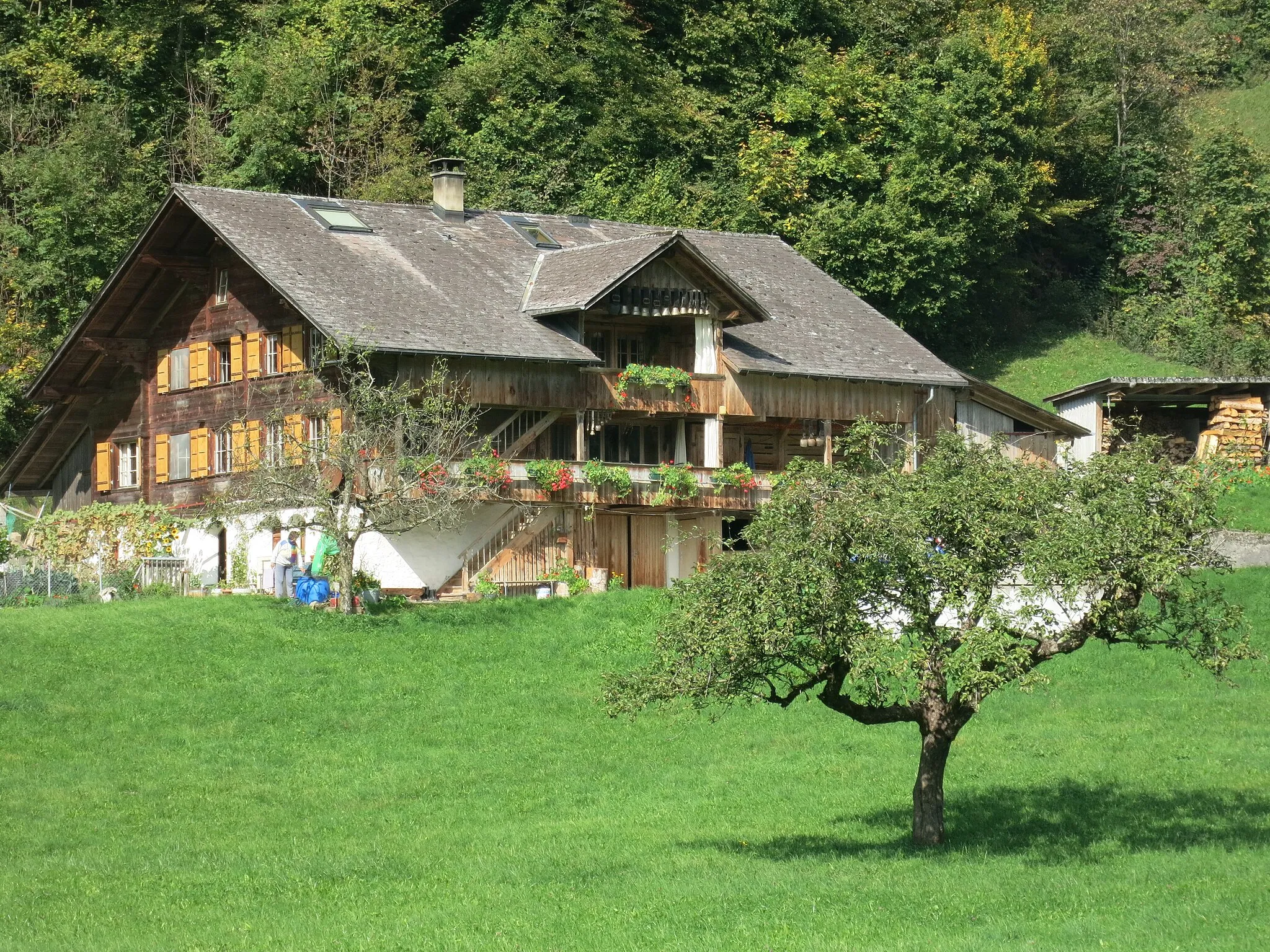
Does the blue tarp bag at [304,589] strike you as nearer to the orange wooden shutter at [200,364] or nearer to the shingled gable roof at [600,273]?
the shingled gable roof at [600,273]

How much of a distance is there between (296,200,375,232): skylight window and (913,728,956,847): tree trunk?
25.9 metres

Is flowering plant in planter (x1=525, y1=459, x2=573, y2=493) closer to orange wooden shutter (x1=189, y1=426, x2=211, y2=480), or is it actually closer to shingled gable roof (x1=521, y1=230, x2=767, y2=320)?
shingled gable roof (x1=521, y1=230, x2=767, y2=320)

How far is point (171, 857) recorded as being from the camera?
2209 cm

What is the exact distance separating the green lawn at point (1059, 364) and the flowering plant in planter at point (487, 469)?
24.6 m

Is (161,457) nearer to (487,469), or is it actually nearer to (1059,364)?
(487,469)

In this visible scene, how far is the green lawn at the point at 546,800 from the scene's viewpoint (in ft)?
61.1

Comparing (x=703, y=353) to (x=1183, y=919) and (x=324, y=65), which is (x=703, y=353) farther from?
(x=1183, y=919)

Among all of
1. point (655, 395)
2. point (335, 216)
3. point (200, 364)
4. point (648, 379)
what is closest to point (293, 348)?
point (200, 364)

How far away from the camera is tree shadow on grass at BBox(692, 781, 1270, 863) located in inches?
850

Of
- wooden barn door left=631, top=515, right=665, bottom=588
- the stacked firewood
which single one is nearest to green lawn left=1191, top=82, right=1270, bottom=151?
the stacked firewood

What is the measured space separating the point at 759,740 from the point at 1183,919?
36.9ft

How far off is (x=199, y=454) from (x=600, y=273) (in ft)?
34.4

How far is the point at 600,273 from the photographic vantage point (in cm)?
4244

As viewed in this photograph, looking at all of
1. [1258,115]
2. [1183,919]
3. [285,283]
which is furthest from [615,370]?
[1258,115]
